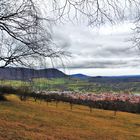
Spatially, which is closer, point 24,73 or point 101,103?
point 24,73

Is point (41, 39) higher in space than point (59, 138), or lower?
higher

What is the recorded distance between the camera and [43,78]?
51.3ft

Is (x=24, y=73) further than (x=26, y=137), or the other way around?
(x=26, y=137)

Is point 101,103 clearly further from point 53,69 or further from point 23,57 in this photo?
point 53,69

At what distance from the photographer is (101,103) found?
124625 mm

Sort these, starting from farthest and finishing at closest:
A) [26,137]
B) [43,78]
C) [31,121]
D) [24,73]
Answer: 1. [31,121]
2. [26,137]
3. [24,73]
4. [43,78]

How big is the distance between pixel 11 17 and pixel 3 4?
4.55 ft

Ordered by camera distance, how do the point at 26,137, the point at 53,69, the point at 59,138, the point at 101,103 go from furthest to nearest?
the point at 101,103, the point at 59,138, the point at 26,137, the point at 53,69

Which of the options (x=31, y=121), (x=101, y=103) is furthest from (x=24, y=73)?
(x=101, y=103)

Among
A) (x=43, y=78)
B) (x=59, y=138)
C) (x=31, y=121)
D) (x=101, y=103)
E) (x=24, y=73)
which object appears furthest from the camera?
(x=101, y=103)

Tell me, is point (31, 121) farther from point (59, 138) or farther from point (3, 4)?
point (3, 4)

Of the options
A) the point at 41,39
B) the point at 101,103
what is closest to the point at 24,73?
the point at 41,39

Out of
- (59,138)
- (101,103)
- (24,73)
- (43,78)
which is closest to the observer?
(43,78)

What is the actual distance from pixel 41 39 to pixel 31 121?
62.8 feet
